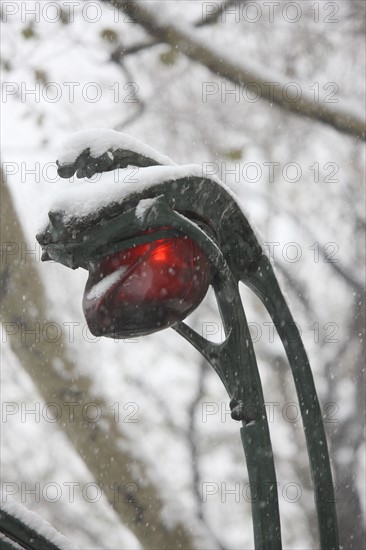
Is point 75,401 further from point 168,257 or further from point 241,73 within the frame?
point 168,257

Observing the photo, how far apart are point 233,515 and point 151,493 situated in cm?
247

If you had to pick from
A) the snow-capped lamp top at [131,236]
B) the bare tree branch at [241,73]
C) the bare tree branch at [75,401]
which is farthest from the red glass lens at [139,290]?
the bare tree branch at [241,73]

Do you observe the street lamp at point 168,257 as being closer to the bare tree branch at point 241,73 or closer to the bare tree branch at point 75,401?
the bare tree branch at point 75,401

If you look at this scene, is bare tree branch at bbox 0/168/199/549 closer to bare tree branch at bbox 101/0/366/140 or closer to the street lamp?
bare tree branch at bbox 101/0/366/140

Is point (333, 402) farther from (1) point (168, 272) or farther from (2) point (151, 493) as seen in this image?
(1) point (168, 272)

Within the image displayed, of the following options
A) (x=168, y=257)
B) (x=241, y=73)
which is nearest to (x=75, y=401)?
(x=241, y=73)

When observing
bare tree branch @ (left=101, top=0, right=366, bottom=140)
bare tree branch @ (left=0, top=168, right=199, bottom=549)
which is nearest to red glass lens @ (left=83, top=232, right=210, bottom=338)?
bare tree branch @ (left=0, top=168, right=199, bottom=549)

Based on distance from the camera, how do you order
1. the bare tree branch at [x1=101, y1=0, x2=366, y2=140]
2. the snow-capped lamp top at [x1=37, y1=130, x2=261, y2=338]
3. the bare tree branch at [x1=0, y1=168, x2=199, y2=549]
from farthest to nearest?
1. the bare tree branch at [x1=101, y1=0, x2=366, y2=140]
2. the bare tree branch at [x1=0, y1=168, x2=199, y2=549]
3. the snow-capped lamp top at [x1=37, y1=130, x2=261, y2=338]

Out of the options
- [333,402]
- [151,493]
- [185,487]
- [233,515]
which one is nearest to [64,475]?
[185,487]

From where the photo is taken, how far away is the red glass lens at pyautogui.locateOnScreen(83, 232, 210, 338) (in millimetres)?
885

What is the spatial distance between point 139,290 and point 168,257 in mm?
48

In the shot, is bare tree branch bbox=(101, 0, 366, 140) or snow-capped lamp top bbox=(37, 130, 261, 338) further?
bare tree branch bbox=(101, 0, 366, 140)

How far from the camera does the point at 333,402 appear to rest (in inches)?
177

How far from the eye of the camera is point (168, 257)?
90 centimetres
